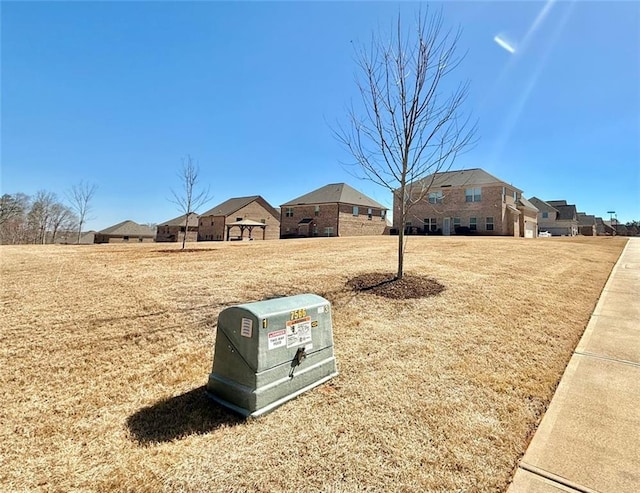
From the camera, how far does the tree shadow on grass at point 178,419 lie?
9.05 ft

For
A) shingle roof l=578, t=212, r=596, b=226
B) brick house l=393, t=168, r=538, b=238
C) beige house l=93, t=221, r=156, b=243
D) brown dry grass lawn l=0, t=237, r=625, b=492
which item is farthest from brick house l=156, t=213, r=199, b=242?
shingle roof l=578, t=212, r=596, b=226

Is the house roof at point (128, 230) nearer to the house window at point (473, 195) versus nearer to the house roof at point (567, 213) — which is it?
the house window at point (473, 195)

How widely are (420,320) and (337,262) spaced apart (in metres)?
5.29

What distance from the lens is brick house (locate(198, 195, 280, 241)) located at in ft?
154

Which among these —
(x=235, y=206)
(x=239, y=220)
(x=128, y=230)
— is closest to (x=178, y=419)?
(x=239, y=220)

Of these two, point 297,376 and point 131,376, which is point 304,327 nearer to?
point 297,376

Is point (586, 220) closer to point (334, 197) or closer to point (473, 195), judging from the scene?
point (473, 195)

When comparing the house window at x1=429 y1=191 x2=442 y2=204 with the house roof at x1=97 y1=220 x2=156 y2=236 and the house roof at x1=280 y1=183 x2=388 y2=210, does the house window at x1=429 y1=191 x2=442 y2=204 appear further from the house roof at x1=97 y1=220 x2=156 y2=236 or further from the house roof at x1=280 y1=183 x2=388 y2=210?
the house roof at x1=97 y1=220 x2=156 y2=236

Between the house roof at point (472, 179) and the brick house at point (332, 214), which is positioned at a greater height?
the house roof at point (472, 179)

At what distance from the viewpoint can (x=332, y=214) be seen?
3834cm

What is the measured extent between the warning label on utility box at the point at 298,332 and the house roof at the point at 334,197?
35.1 m

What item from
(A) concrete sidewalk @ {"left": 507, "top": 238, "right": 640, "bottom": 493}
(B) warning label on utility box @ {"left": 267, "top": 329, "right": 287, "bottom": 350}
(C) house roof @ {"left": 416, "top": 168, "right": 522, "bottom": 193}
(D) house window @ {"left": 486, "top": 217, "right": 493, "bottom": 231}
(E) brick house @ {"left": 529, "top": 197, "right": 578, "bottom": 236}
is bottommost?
(A) concrete sidewalk @ {"left": 507, "top": 238, "right": 640, "bottom": 493}

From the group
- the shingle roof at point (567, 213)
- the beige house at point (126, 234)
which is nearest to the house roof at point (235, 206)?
the beige house at point (126, 234)

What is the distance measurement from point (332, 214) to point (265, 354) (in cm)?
3570
